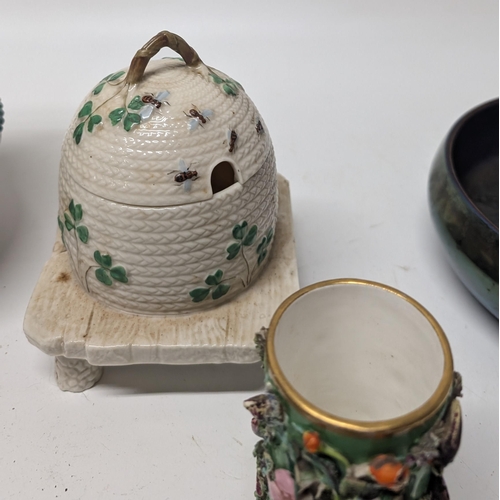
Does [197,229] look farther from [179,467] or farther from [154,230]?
[179,467]

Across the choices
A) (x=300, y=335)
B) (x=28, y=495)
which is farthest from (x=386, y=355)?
(x=28, y=495)

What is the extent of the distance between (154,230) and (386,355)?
0.31 m

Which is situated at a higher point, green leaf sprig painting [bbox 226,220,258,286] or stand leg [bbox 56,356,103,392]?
green leaf sprig painting [bbox 226,220,258,286]

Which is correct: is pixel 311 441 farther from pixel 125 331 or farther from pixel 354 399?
pixel 125 331

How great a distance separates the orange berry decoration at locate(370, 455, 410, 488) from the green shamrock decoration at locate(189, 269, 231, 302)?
1.15 ft

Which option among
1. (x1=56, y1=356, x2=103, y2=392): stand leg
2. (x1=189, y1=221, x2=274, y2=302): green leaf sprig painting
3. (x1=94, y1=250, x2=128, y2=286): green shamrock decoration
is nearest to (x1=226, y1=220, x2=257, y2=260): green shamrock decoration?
(x1=189, y1=221, x2=274, y2=302): green leaf sprig painting

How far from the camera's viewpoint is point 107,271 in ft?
2.45

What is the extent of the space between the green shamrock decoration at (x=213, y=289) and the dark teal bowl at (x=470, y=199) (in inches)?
14.2

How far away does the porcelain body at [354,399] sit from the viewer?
47cm

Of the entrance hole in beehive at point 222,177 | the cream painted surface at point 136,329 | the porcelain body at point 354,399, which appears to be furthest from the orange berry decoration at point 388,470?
the entrance hole in beehive at point 222,177

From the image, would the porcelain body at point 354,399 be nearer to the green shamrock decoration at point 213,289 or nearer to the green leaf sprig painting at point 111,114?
the green shamrock decoration at point 213,289

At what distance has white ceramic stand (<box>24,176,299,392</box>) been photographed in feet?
2.46

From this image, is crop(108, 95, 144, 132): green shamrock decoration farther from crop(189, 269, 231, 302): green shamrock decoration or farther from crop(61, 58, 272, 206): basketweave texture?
crop(189, 269, 231, 302): green shamrock decoration

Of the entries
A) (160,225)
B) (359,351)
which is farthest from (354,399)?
(160,225)
